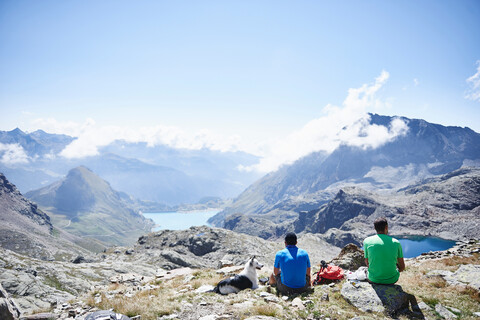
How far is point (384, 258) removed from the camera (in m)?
11.0

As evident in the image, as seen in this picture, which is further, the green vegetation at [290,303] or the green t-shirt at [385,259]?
the green t-shirt at [385,259]

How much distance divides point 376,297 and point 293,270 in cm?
376

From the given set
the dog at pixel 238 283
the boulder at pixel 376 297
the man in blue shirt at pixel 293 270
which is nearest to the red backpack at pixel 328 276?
the man in blue shirt at pixel 293 270

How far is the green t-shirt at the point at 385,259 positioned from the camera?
11047mm

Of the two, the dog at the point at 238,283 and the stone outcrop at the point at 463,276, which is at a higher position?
the stone outcrop at the point at 463,276

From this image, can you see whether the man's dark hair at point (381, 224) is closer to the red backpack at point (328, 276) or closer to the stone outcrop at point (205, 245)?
the red backpack at point (328, 276)

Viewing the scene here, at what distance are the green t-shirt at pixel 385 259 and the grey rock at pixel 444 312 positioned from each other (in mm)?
1660

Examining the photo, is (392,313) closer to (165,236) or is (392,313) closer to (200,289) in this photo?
(200,289)

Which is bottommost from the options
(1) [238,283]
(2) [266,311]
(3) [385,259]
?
(1) [238,283]

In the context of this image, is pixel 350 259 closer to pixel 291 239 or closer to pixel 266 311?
pixel 291 239

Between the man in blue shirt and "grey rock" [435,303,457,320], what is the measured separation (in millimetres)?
5343

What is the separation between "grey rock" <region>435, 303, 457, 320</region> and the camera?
975cm

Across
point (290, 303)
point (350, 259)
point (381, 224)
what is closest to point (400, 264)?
point (381, 224)

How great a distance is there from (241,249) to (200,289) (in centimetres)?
11009
